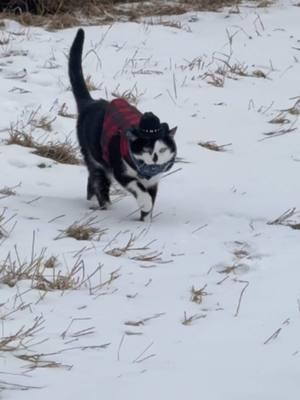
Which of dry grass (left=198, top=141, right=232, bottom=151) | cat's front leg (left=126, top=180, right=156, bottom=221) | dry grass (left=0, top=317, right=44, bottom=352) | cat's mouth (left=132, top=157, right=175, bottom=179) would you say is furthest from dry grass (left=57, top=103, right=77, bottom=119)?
dry grass (left=0, top=317, right=44, bottom=352)

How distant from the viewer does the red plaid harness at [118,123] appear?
4.09 m

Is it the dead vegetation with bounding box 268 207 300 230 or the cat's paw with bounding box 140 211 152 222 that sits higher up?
the dead vegetation with bounding box 268 207 300 230

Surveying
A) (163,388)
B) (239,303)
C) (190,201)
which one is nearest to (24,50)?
(190,201)

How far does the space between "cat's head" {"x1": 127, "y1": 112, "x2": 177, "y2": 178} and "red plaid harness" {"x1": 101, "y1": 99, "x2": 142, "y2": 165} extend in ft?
0.22

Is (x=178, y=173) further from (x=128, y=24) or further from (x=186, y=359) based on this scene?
(x=128, y=24)

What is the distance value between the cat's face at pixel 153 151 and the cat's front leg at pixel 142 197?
184mm

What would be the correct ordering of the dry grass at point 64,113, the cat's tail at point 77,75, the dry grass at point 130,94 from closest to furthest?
A: 1. the cat's tail at point 77,75
2. the dry grass at point 64,113
3. the dry grass at point 130,94

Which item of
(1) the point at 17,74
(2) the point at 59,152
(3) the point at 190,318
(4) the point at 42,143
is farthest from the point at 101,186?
(1) the point at 17,74

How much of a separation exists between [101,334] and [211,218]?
1457 millimetres

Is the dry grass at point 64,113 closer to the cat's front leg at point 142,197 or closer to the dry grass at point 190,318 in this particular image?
the cat's front leg at point 142,197

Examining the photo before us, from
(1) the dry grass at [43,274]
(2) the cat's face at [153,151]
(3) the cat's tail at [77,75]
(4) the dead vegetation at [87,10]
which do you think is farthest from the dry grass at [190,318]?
(4) the dead vegetation at [87,10]

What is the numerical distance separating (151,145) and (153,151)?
0.09 feet

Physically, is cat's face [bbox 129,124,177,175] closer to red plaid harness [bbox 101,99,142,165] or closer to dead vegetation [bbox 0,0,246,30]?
red plaid harness [bbox 101,99,142,165]

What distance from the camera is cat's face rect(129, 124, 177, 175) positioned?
156 inches
